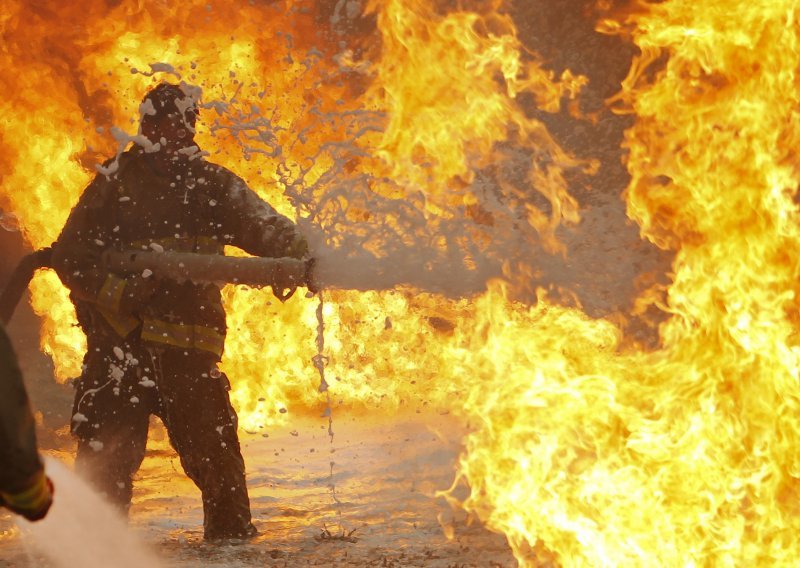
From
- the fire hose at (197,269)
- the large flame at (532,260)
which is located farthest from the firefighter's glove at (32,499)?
the large flame at (532,260)

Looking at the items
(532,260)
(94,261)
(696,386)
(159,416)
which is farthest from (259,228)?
(696,386)

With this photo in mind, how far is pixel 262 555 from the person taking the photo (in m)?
5.12

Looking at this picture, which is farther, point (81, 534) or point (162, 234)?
point (162, 234)

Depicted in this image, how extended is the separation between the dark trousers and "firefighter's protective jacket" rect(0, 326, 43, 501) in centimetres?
337

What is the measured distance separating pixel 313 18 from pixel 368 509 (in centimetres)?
675

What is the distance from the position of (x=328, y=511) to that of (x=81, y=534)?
1896mm

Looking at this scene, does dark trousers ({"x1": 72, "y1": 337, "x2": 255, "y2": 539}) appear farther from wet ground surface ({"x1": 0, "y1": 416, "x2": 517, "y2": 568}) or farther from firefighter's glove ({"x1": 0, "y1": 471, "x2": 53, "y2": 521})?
firefighter's glove ({"x1": 0, "y1": 471, "x2": 53, "y2": 521})

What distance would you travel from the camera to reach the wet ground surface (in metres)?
5.04

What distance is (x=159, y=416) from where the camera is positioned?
5531 mm

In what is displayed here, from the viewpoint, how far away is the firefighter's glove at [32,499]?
218 cm

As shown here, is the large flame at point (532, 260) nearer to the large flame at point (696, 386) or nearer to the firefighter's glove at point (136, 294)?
the large flame at point (696, 386)

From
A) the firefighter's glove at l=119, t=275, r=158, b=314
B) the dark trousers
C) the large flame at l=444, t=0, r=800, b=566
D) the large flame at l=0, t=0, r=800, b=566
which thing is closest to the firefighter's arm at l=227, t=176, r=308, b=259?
the large flame at l=0, t=0, r=800, b=566

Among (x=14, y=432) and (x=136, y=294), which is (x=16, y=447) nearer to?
(x=14, y=432)

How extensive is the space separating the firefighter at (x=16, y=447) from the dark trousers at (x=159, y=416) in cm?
332
